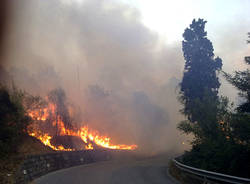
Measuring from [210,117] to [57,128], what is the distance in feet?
73.6

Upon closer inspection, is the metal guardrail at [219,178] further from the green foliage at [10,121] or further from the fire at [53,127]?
the fire at [53,127]

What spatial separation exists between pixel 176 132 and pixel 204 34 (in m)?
49.7

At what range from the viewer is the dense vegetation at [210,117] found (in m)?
13.3

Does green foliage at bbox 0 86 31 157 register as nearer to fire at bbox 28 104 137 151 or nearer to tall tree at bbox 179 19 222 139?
fire at bbox 28 104 137 151

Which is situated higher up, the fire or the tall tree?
the tall tree

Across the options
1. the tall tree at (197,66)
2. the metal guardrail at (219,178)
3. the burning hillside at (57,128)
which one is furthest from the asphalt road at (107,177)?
the tall tree at (197,66)

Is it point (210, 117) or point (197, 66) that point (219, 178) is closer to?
point (210, 117)

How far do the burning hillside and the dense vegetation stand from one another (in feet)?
49.5

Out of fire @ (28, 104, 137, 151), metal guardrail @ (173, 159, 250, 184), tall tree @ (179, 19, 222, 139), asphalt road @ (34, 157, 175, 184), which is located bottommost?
asphalt road @ (34, 157, 175, 184)

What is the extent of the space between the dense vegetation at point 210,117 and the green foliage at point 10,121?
13.8 m

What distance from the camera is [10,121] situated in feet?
76.4

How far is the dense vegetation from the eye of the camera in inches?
523

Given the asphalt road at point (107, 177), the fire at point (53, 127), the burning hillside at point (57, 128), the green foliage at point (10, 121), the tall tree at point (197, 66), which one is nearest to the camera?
the asphalt road at point (107, 177)

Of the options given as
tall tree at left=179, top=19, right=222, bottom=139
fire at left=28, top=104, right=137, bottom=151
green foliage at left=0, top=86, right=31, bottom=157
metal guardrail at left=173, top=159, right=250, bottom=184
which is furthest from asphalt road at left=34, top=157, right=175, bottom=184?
tall tree at left=179, top=19, right=222, bottom=139
